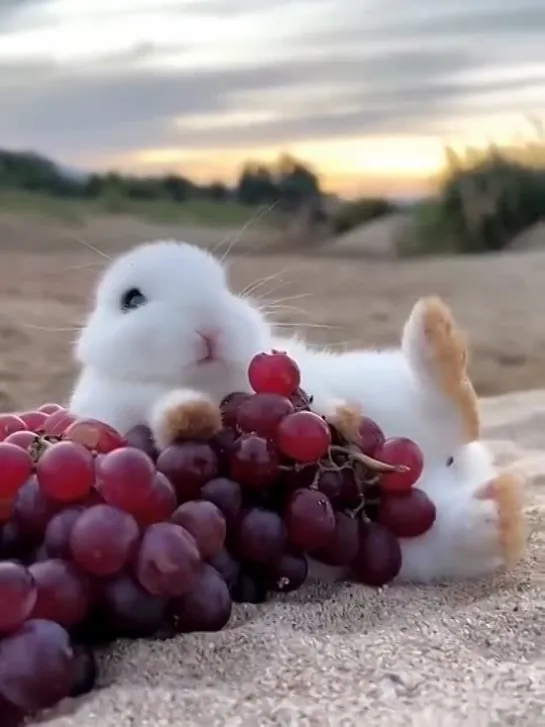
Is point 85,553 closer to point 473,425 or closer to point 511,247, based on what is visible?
point 473,425

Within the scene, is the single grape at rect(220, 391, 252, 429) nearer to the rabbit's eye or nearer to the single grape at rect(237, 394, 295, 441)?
the single grape at rect(237, 394, 295, 441)

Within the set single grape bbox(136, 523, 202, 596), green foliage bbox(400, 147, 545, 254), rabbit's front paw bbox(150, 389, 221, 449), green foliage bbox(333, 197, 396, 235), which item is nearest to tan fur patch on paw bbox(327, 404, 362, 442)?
rabbit's front paw bbox(150, 389, 221, 449)

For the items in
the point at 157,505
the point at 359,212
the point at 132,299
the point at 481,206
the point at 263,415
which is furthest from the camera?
the point at 481,206

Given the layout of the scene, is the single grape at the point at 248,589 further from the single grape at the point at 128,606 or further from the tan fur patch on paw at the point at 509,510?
the tan fur patch on paw at the point at 509,510

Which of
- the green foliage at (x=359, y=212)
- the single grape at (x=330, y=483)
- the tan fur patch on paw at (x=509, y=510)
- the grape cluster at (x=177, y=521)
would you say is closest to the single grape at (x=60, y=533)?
the grape cluster at (x=177, y=521)

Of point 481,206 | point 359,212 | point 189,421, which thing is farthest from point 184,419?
point 481,206

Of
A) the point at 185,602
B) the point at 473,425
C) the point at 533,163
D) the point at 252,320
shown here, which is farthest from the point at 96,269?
the point at 533,163

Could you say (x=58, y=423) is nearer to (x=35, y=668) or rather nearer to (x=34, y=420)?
(x=34, y=420)
